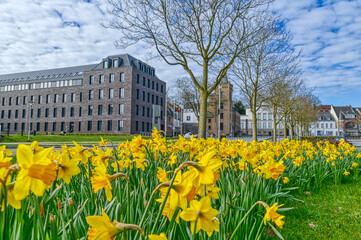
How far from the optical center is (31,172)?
802 mm

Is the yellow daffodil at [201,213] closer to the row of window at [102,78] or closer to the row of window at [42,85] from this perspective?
the row of window at [102,78]

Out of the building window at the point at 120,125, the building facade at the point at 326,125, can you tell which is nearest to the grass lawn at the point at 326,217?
the building window at the point at 120,125

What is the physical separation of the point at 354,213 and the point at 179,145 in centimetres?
296

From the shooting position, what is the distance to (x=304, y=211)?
145 inches

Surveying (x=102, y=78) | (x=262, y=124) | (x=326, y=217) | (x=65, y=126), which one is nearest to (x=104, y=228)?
(x=326, y=217)

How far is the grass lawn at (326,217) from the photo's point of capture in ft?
9.91

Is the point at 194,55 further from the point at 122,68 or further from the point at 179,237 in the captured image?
the point at 122,68

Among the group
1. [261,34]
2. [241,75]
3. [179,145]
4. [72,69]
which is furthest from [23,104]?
[179,145]

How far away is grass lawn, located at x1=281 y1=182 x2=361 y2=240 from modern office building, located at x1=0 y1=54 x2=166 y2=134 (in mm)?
33757

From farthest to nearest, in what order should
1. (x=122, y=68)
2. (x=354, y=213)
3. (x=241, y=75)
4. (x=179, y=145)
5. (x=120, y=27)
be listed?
(x=122, y=68) < (x=241, y=75) < (x=120, y=27) < (x=354, y=213) < (x=179, y=145)

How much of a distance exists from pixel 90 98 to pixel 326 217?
43.6 m

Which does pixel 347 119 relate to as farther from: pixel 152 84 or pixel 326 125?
pixel 152 84

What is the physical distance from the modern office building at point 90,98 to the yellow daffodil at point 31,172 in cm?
3708

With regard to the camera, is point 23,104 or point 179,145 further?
point 23,104
